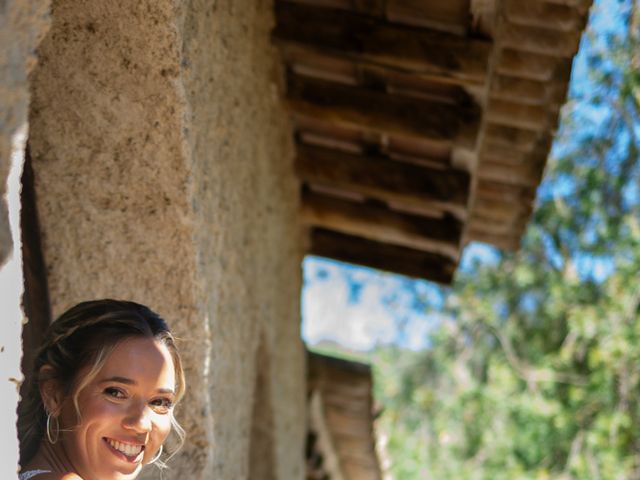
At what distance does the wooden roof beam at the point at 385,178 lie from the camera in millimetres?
4547

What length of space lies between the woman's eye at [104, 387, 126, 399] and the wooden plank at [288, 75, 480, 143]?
2474 millimetres

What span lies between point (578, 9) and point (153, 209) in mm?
1566

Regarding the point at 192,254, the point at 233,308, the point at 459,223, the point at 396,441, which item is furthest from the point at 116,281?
the point at 396,441

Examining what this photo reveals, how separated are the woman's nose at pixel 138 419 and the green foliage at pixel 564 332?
329 inches

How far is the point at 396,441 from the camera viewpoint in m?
12.1

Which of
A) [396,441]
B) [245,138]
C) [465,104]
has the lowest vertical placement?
[396,441]

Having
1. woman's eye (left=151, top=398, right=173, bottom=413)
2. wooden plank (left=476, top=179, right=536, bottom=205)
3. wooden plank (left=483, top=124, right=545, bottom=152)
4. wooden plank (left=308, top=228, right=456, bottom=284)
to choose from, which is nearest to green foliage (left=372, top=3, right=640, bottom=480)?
wooden plank (left=308, top=228, right=456, bottom=284)

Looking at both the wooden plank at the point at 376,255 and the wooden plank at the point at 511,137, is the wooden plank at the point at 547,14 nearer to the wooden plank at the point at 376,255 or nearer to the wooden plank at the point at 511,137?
the wooden plank at the point at 511,137

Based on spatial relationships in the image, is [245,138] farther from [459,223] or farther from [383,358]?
[383,358]

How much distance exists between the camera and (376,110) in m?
4.25

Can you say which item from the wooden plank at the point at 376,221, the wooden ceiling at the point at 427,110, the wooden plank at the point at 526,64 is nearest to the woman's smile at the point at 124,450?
the wooden ceiling at the point at 427,110

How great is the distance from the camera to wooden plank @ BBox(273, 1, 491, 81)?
3.73 meters

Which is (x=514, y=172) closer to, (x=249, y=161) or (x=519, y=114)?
(x=519, y=114)

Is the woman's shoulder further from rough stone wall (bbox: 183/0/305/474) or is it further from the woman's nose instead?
rough stone wall (bbox: 183/0/305/474)
